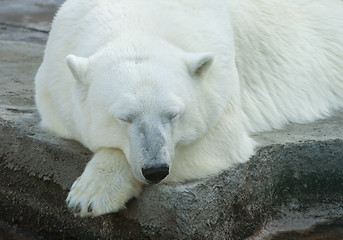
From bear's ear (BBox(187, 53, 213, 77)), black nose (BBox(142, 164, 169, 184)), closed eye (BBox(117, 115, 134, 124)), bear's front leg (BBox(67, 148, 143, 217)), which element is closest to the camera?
black nose (BBox(142, 164, 169, 184))

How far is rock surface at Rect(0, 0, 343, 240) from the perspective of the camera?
3.25 m

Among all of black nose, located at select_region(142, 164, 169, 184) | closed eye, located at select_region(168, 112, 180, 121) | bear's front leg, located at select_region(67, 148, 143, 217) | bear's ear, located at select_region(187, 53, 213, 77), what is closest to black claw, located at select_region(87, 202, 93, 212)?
bear's front leg, located at select_region(67, 148, 143, 217)

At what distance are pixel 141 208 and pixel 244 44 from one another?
4.98 feet

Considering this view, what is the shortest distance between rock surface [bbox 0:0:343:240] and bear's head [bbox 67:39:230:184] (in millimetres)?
268

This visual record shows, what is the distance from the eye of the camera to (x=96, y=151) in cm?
338

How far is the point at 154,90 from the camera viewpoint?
305 centimetres

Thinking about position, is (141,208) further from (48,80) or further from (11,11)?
(11,11)

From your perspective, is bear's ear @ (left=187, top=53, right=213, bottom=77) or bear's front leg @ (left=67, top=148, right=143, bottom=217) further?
bear's ear @ (left=187, top=53, right=213, bottom=77)

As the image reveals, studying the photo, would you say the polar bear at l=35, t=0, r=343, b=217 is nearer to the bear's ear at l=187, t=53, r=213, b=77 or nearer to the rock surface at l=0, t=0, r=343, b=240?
the bear's ear at l=187, t=53, r=213, b=77

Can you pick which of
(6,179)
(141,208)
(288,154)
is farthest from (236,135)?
(6,179)

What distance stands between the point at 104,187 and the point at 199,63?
75 cm

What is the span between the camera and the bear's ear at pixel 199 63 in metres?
3.27

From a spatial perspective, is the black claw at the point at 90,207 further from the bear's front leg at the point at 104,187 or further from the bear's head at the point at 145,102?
the bear's head at the point at 145,102

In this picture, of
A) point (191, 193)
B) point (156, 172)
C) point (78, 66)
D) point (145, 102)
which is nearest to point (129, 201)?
point (191, 193)
